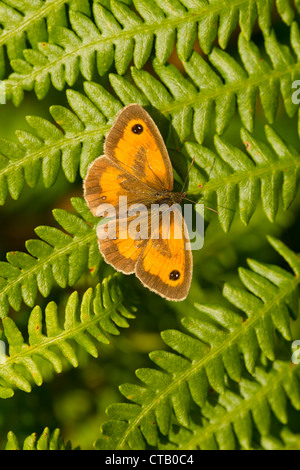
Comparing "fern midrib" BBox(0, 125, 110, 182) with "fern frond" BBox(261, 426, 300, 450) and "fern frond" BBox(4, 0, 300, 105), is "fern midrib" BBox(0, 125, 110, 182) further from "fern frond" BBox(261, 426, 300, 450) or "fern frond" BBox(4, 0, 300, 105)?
"fern frond" BBox(261, 426, 300, 450)

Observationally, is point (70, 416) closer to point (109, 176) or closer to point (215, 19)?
point (109, 176)

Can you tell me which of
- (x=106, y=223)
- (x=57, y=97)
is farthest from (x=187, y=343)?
(x=57, y=97)

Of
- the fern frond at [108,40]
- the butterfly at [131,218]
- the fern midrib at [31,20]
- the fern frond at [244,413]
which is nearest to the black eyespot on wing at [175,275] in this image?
the butterfly at [131,218]

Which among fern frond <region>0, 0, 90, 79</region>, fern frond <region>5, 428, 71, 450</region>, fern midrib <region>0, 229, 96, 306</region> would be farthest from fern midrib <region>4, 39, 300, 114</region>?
fern frond <region>5, 428, 71, 450</region>

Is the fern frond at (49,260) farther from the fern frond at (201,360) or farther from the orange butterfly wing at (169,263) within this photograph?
the fern frond at (201,360)

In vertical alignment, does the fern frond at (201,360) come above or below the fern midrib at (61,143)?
below
